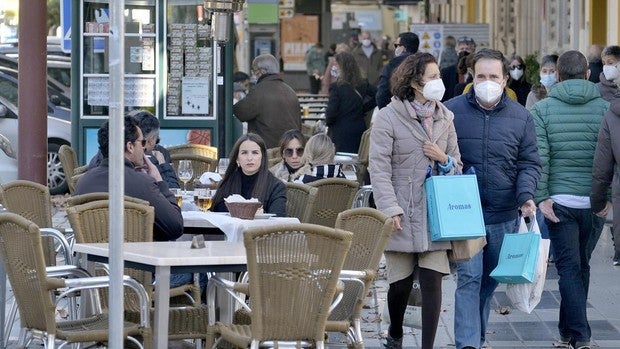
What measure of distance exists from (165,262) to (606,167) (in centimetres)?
299

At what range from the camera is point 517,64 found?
16.2m

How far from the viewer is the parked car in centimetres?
1808

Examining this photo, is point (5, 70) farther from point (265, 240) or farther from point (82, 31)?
point (265, 240)

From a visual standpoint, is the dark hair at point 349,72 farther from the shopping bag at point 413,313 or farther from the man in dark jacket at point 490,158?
the man in dark jacket at point 490,158

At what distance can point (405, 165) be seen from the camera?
26.7 ft

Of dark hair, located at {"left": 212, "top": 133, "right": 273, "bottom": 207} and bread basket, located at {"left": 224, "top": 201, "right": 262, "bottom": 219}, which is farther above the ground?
dark hair, located at {"left": 212, "top": 133, "right": 273, "bottom": 207}

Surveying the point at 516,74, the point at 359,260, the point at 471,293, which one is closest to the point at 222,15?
the point at 516,74

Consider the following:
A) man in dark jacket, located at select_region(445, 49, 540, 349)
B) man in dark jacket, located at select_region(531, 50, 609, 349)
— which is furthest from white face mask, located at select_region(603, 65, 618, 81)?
man in dark jacket, located at select_region(445, 49, 540, 349)

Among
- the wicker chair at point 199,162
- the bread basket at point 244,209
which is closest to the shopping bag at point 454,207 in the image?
the bread basket at point 244,209

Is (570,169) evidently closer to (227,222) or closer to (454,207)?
(454,207)

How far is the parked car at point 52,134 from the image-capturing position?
18.1 m

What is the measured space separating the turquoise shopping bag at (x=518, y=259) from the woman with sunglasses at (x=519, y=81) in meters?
7.98

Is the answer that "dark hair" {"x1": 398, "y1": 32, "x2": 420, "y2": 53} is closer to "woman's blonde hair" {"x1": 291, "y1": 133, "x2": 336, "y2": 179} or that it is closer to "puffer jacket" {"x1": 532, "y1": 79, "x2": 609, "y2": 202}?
"woman's blonde hair" {"x1": 291, "y1": 133, "x2": 336, "y2": 179}

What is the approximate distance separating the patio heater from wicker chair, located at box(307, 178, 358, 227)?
448cm
